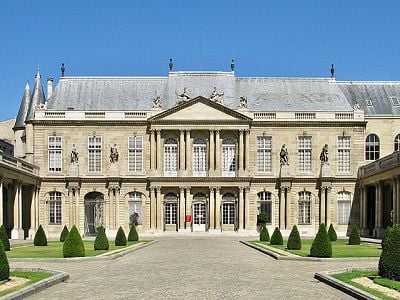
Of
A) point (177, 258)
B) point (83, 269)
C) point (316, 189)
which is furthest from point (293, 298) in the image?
point (316, 189)

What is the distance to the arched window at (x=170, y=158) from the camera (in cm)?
5012

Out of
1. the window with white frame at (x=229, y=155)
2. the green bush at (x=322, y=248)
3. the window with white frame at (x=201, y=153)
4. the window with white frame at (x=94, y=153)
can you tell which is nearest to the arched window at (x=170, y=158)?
the window with white frame at (x=201, y=153)

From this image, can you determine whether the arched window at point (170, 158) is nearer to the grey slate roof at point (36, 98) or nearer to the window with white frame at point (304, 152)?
the window with white frame at point (304, 152)

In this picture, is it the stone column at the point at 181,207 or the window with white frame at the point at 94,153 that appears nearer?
the stone column at the point at 181,207

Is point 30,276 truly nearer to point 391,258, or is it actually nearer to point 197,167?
point 391,258

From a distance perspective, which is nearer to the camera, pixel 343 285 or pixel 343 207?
pixel 343 285

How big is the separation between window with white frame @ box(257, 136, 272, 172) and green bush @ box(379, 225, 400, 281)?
34.4m

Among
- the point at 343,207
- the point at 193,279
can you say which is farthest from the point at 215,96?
the point at 193,279

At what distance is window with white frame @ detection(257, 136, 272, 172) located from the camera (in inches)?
1980

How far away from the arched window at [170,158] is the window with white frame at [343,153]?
1243 centimetres

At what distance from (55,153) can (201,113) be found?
11557 millimetres

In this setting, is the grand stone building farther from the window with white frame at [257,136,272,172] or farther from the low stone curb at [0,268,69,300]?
the low stone curb at [0,268,69,300]

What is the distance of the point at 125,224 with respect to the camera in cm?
5012

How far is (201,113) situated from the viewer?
49500 millimetres
